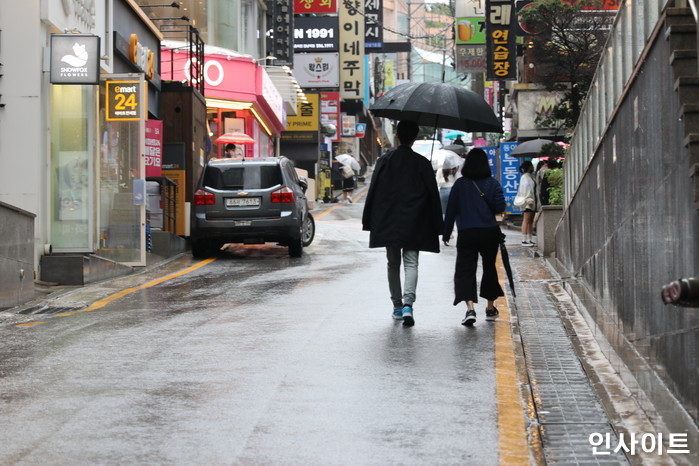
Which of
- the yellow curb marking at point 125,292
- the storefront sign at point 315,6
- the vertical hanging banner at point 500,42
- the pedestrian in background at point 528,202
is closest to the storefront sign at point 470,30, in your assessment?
the vertical hanging banner at point 500,42

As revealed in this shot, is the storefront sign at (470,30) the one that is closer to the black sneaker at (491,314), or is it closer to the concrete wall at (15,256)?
the concrete wall at (15,256)

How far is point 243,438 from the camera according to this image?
6.00m

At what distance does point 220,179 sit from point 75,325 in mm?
8818

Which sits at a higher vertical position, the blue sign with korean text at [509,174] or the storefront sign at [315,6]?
the storefront sign at [315,6]

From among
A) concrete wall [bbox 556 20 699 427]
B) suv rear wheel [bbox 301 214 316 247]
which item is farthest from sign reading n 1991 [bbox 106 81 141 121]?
concrete wall [bbox 556 20 699 427]

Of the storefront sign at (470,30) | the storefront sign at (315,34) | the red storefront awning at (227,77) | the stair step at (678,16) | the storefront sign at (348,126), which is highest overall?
the storefront sign at (315,34)

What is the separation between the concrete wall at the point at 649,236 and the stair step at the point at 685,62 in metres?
0.11

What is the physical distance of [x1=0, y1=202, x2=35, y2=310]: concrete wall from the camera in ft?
41.6

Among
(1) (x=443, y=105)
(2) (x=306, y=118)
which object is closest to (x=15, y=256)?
(1) (x=443, y=105)

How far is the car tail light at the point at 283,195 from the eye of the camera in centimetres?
1930

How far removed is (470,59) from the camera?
4041 centimetres

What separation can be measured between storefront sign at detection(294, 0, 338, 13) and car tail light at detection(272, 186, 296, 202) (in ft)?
114

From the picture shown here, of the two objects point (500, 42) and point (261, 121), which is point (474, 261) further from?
point (261, 121)

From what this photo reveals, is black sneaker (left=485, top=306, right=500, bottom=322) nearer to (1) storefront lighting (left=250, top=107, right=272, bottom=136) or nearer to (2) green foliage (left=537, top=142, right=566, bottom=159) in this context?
(2) green foliage (left=537, top=142, right=566, bottom=159)
